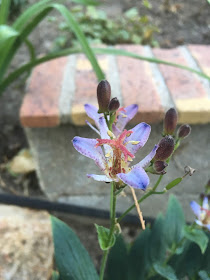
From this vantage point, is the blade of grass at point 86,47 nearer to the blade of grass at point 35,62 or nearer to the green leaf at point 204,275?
the blade of grass at point 35,62

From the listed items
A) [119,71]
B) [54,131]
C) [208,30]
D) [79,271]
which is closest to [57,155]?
[54,131]

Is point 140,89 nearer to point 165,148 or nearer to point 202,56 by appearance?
point 202,56

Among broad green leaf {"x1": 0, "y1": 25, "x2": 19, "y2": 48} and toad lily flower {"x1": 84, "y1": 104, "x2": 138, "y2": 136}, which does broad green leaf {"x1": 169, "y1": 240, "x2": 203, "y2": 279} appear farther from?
broad green leaf {"x1": 0, "y1": 25, "x2": 19, "y2": 48}

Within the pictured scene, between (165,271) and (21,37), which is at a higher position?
(21,37)

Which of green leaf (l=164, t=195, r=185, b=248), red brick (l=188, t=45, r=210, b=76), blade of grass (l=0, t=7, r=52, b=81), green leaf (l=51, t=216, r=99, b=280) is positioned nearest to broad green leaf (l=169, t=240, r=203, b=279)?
green leaf (l=164, t=195, r=185, b=248)

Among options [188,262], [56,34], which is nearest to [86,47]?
[188,262]

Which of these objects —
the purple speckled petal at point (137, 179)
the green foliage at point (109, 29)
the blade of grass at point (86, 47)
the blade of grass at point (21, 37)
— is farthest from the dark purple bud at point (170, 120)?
the green foliage at point (109, 29)

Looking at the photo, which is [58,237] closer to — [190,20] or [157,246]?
[157,246]
